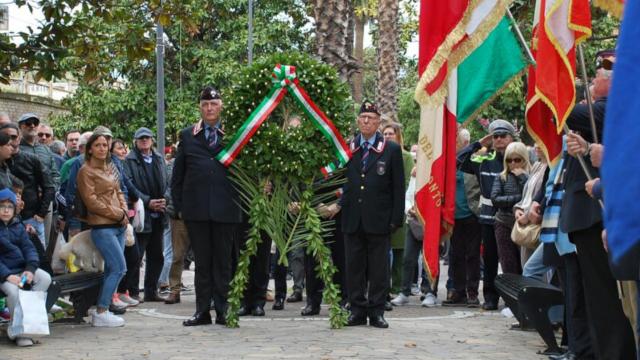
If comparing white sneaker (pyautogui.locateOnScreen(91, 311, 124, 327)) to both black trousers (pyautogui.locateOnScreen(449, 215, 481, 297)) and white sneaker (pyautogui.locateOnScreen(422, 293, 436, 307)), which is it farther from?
black trousers (pyautogui.locateOnScreen(449, 215, 481, 297))

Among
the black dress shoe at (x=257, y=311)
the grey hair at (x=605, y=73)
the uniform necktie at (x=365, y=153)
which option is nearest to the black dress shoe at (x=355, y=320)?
the black dress shoe at (x=257, y=311)

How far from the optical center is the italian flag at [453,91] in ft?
25.1

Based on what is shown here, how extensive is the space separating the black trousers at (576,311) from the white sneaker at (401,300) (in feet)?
17.7

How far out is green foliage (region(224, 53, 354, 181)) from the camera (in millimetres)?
10062

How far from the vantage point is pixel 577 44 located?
273 inches

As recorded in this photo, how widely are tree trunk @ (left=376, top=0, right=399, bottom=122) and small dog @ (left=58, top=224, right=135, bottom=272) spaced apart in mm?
12688

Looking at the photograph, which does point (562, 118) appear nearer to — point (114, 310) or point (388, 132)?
point (388, 132)

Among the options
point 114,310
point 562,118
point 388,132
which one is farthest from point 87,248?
point 562,118

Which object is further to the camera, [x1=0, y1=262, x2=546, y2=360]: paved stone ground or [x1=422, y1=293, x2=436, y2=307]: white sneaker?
[x1=422, y1=293, x2=436, y2=307]: white sneaker

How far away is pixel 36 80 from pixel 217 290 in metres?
2.65

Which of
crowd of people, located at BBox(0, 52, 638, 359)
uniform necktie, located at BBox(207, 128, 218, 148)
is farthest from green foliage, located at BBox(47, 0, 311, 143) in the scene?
uniform necktie, located at BBox(207, 128, 218, 148)

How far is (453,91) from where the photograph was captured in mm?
7980

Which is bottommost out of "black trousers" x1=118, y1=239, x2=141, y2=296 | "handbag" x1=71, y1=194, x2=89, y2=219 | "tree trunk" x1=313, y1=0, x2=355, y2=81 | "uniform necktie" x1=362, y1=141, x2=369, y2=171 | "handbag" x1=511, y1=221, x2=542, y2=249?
"black trousers" x1=118, y1=239, x2=141, y2=296

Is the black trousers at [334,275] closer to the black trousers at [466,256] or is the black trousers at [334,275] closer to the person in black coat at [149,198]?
the black trousers at [466,256]
